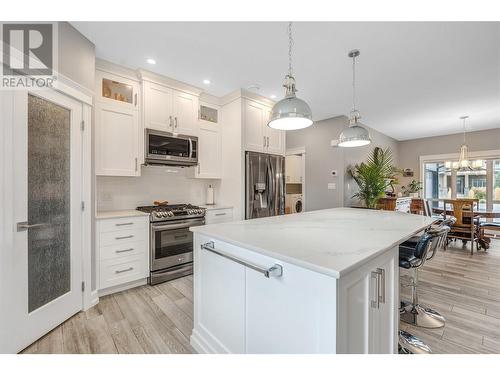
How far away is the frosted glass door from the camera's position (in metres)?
1.74

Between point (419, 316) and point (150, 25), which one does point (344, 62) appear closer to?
point (150, 25)

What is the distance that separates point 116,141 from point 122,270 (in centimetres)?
149

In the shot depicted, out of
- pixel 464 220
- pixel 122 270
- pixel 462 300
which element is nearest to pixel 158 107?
pixel 122 270

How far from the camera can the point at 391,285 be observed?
134cm

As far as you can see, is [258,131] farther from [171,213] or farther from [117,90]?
[117,90]

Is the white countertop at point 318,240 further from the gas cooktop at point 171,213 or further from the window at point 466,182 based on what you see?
the window at point 466,182

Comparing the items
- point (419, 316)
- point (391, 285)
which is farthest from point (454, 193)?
point (391, 285)

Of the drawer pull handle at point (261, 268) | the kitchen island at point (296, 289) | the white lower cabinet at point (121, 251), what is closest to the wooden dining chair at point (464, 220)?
the kitchen island at point (296, 289)

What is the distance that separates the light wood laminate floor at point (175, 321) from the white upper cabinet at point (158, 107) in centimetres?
203

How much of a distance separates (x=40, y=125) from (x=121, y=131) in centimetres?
93

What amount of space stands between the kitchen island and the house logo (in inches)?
66.2

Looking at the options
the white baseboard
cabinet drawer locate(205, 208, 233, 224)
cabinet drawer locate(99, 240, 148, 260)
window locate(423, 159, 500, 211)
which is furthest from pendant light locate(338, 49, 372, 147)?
window locate(423, 159, 500, 211)

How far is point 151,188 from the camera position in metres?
3.27

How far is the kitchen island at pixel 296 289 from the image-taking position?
3.10 feet
